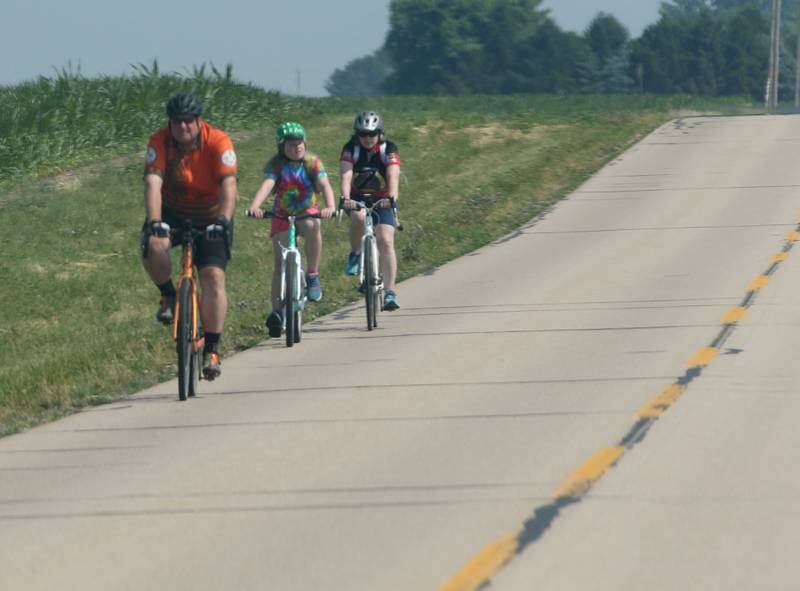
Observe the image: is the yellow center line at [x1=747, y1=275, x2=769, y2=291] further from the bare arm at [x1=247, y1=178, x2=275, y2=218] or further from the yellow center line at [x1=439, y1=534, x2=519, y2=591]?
the yellow center line at [x1=439, y1=534, x2=519, y2=591]

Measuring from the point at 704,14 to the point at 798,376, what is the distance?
14979 cm

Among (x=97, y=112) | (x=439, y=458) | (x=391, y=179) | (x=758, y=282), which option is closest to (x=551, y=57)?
(x=97, y=112)

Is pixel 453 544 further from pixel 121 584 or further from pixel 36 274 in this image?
pixel 36 274

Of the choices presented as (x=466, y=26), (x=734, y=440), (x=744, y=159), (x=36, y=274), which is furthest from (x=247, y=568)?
(x=466, y=26)

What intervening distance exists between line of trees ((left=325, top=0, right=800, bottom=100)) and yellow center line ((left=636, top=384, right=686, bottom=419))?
13520cm

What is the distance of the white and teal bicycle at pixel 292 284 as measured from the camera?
14180 millimetres

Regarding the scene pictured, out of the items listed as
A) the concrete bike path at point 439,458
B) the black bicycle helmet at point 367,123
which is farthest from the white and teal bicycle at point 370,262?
the black bicycle helmet at point 367,123

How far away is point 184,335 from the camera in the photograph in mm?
11500

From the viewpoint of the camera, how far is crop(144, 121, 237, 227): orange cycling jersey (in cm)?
1170

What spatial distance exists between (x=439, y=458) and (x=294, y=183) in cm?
582

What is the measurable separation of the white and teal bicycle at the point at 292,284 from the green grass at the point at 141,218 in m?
0.52

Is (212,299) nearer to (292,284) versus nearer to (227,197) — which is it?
(227,197)

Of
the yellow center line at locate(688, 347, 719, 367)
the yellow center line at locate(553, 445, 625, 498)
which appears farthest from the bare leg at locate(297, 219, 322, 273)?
the yellow center line at locate(553, 445, 625, 498)

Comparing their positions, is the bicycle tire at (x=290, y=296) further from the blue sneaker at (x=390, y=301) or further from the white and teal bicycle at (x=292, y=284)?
the blue sneaker at (x=390, y=301)
